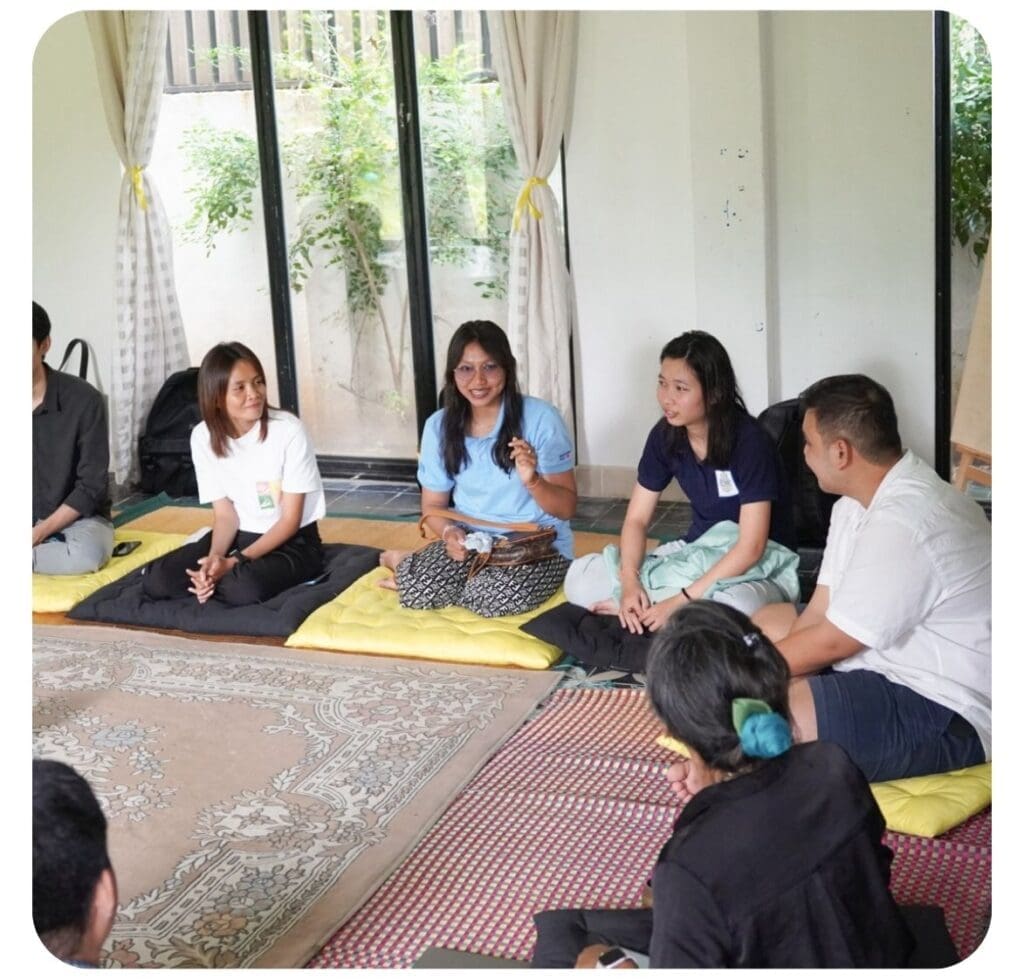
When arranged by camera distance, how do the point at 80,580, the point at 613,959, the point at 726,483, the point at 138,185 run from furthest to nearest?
1. the point at 138,185
2. the point at 80,580
3. the point at 726,483
4. the point at 613,959

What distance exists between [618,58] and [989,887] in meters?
3.51

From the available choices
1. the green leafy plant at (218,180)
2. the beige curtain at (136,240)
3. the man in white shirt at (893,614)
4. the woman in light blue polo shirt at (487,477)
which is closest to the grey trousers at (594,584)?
the woman in light blue polo shirt at (487,477)

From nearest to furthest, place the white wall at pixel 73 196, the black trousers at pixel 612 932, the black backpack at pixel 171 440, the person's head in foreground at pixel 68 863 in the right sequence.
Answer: the person's head in foreground at pixel 68 863 → the black trousers at pixel 612 932 → the black backpack at pixel 171 440 → the white wall at pixel 73 196

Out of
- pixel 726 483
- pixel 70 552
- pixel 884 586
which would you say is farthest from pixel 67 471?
pixel 884 586

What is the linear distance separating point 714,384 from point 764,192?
65.0 inches

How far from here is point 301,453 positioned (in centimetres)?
407

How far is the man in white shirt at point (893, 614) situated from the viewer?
260 centimetres

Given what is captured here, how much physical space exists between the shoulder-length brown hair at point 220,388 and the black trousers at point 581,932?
2.16 meters

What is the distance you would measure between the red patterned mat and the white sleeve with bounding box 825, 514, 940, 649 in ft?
1.28

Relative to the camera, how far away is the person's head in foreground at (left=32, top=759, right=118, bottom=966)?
1.52 m

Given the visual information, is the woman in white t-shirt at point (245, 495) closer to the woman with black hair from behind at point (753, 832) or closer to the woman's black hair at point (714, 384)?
the woman's black hair at point (714, 384)

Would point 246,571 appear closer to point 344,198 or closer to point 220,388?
point 220,388

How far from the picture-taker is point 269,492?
13.5 ft

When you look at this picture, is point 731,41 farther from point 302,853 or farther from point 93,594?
point 302,853
